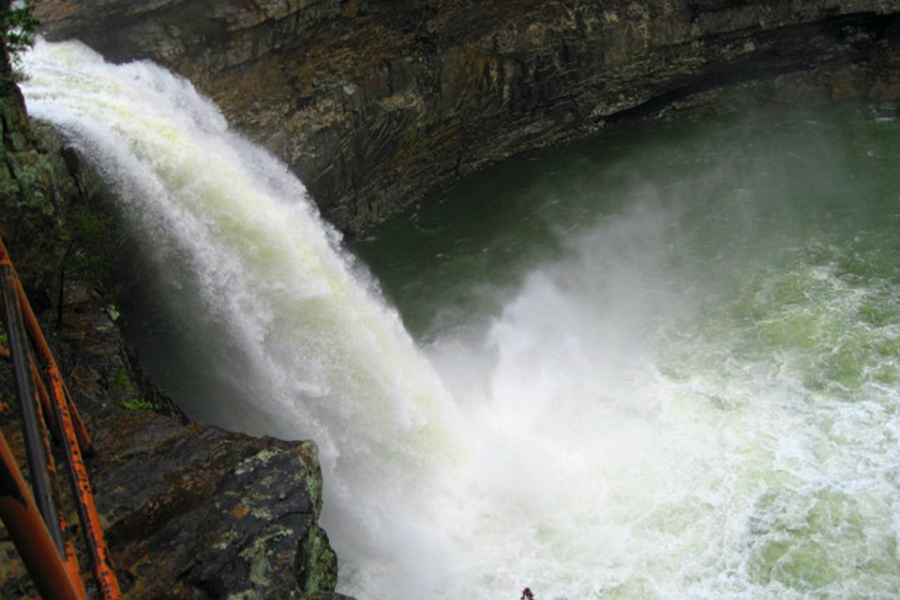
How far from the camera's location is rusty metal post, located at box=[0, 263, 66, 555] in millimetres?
2527

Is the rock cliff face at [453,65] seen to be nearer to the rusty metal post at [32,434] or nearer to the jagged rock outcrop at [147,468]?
the jagged rock outcrop at [147,468]

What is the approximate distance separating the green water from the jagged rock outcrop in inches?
181

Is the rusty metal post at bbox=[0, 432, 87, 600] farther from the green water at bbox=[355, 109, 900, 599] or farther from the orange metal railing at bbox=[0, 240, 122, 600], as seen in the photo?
the green water at bbox=[355, 109, 900, 599]

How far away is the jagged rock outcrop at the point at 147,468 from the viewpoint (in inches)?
244

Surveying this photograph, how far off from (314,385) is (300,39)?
10.4 m

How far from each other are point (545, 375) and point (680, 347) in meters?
2.86

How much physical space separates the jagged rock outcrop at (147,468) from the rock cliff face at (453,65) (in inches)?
297

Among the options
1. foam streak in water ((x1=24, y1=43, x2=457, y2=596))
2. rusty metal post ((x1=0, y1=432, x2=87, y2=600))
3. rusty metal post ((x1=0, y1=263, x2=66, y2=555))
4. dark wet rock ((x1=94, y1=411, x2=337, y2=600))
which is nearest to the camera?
rusty metal post ((x1=0, y1=432, x2=87, y2=600))

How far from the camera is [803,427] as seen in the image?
12500 mm

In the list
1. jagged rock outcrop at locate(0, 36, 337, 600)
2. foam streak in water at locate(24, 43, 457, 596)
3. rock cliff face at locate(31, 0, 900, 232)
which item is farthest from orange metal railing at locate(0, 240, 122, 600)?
rock cliff face at locate(31, 0, 900, 232)

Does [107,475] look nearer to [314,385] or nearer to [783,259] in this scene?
[314,385]

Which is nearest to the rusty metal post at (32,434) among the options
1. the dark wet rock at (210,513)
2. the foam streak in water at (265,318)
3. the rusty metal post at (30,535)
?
the rusty metal post at (30,535)

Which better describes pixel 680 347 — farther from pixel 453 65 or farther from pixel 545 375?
pixel 453 65

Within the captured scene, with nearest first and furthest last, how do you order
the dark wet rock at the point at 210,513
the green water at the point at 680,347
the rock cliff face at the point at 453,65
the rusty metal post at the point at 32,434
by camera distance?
the rusty metal post at the point at 32,434
the dark wet rock at the point at 210,513
the green water at the point at 680,347
the rock cliff face at the point at 453,65
